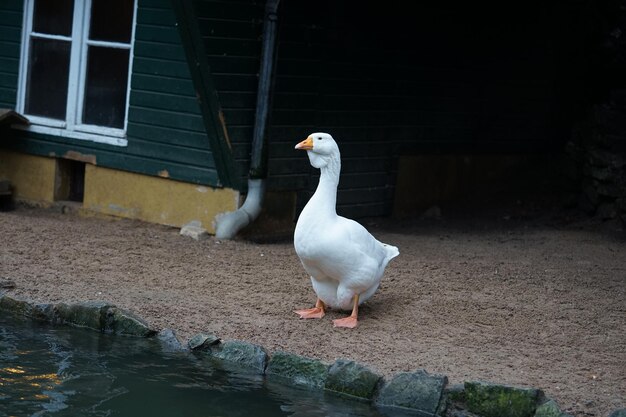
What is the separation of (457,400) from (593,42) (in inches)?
274

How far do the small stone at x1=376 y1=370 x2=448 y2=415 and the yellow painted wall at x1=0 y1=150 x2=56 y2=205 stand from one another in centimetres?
611

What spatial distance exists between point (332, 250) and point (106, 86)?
4555 millimetres

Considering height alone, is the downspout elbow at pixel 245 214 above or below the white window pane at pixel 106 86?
below

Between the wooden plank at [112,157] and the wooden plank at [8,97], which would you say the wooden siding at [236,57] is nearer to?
the wooden plank at [112,157]

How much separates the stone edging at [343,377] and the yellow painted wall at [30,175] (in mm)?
3938

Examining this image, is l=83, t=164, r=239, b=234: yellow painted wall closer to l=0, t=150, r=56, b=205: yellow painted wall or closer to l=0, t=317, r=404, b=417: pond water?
l=0, t=150, r=56, b=205: yellow painted wall

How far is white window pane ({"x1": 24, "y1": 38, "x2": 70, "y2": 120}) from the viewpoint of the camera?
11.0 meters

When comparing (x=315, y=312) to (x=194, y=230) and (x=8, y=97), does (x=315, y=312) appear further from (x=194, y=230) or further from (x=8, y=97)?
(x=8, y=97)

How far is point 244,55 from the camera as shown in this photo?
388 inches

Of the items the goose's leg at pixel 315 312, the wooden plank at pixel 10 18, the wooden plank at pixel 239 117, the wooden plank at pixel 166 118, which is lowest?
the goose's leg at pixel 315 312

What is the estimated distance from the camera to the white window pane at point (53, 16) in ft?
35.8

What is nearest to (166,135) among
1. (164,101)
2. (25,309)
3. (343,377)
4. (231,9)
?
(164,101)

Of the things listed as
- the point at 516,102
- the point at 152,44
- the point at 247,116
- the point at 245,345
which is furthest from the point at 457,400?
the point at 516,102

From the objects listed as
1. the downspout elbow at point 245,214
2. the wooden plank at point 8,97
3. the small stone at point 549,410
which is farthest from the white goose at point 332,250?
the wooden plank at point 8,97
